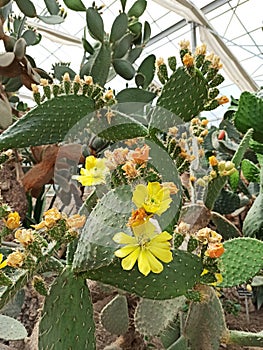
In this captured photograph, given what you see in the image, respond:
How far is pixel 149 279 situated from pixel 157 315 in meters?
0.22

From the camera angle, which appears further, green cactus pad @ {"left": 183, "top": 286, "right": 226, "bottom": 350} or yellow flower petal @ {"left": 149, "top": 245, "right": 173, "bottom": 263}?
green cactus pad @ {"left": 183, "top": 286, "right": 226, "bottom": 350}

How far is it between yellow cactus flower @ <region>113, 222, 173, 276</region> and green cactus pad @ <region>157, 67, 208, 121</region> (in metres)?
0.28

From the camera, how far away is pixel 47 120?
75cm

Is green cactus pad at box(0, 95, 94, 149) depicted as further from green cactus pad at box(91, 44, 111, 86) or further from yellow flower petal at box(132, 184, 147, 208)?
green cactus pad at box(91, 44, 111, 86)

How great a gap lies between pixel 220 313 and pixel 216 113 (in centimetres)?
793

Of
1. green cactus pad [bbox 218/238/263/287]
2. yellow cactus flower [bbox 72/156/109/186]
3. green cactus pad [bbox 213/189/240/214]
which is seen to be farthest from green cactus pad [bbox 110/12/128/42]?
green cactus pad [bbox 218/238/263/287]

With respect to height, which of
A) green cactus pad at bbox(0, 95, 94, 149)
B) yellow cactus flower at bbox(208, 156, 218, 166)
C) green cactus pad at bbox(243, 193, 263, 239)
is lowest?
green cactus pad at bbox(243, 193, 263, 239)

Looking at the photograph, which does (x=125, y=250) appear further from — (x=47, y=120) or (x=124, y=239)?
(x=47, y=120)

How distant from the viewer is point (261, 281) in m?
1.14

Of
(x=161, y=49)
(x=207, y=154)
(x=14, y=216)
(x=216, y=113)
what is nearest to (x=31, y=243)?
(x=14, y=216)

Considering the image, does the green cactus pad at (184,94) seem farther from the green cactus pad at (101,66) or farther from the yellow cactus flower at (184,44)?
the green cactus pad at (101,66)

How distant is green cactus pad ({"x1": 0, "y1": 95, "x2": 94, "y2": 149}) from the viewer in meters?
0.74

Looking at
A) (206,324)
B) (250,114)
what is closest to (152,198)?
(206,324)

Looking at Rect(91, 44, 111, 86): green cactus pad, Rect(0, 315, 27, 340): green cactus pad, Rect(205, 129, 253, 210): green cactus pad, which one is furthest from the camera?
Rect(91, 44, 111, 86): green cactus pad
